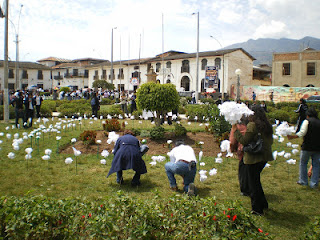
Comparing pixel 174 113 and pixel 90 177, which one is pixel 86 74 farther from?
pixel 90 177

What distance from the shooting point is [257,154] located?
4348 mm

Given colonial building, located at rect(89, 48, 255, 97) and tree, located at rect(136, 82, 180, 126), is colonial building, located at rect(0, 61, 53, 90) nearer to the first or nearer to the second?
colonial building, located at rect(89, 48, 255, 97)

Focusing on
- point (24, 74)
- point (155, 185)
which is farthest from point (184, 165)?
point (24, 74)

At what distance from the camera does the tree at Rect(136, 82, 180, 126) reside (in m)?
9.77

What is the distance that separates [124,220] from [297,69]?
127 ft

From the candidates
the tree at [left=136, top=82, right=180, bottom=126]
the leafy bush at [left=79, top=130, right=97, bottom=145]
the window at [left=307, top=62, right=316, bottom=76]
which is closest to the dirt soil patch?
the leafy bush at [left=79, top=130, right=97, bottom=145]

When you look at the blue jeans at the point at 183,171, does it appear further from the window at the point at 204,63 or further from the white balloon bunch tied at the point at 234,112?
the window at the point at 204,63

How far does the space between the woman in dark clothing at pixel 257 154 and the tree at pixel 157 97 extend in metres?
5.47

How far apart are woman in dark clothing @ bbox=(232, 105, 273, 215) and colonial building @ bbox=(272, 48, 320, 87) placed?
36.4 metres

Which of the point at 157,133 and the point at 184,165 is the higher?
the point at 157,133

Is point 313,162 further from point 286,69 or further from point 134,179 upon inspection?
point 286,69

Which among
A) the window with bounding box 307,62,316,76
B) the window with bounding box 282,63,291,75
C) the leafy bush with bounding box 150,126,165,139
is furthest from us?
the window with bounding box 282,63,291,75

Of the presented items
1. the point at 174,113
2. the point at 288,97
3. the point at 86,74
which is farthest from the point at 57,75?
the point at 174,113

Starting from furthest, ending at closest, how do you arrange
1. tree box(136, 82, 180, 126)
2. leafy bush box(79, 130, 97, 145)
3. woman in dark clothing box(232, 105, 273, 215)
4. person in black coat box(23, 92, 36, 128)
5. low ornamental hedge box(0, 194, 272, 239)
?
person in black coat box(23, 92, 36, 128) → tree box(136, 82, 180, 126) → leafy bush box(79, 130, 97, 145) → woman in dark clothing box(232, 105, 273, 215) → low ornamental hedge box(0, 194, 272, 239)
